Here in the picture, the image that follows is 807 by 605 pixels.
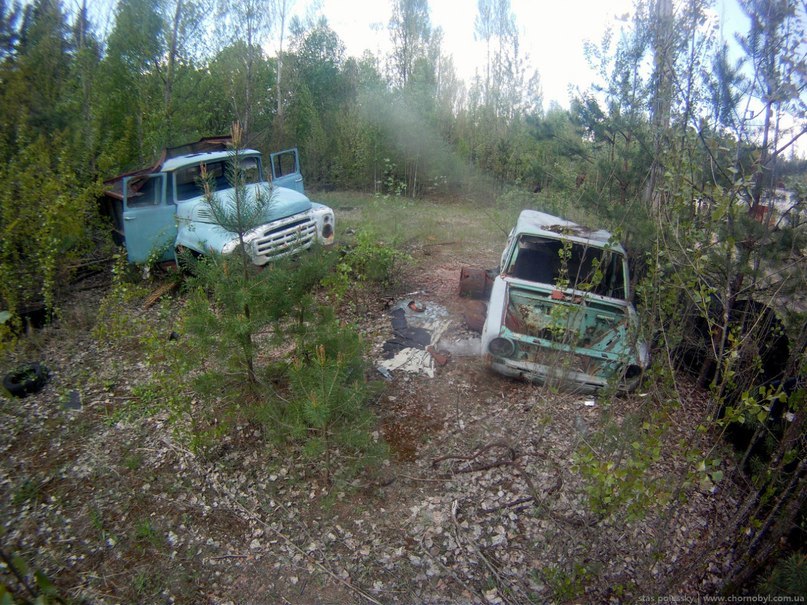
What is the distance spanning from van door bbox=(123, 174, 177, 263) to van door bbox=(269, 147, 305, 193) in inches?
76.3

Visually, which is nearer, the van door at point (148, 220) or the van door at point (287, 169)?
the van door at point (148, 220)

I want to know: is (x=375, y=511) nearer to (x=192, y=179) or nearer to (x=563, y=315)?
(x=563, y=315)

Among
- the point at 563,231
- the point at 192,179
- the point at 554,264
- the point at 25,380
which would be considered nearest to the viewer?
the point at 25,380

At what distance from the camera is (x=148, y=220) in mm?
6617

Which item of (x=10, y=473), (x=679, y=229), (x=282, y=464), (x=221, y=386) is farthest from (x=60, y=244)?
(x=679, y=229)

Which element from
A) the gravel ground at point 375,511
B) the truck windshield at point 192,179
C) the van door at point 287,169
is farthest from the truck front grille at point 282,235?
the gravel ground at point 375,511

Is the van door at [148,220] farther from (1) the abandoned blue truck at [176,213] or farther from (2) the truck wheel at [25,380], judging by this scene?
(2) the truck wheel at [25,380]

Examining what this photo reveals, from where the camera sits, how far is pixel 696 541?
3207 millimetres

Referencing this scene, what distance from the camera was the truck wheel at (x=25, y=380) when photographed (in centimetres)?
445

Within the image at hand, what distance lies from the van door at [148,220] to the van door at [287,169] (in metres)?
1.94

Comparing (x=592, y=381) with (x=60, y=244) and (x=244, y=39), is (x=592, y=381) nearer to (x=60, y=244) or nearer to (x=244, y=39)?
(x=60, y=244)

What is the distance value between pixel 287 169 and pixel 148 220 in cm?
273

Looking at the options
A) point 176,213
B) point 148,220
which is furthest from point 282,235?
point 148,220

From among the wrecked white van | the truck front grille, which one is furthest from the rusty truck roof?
the truck front grille
